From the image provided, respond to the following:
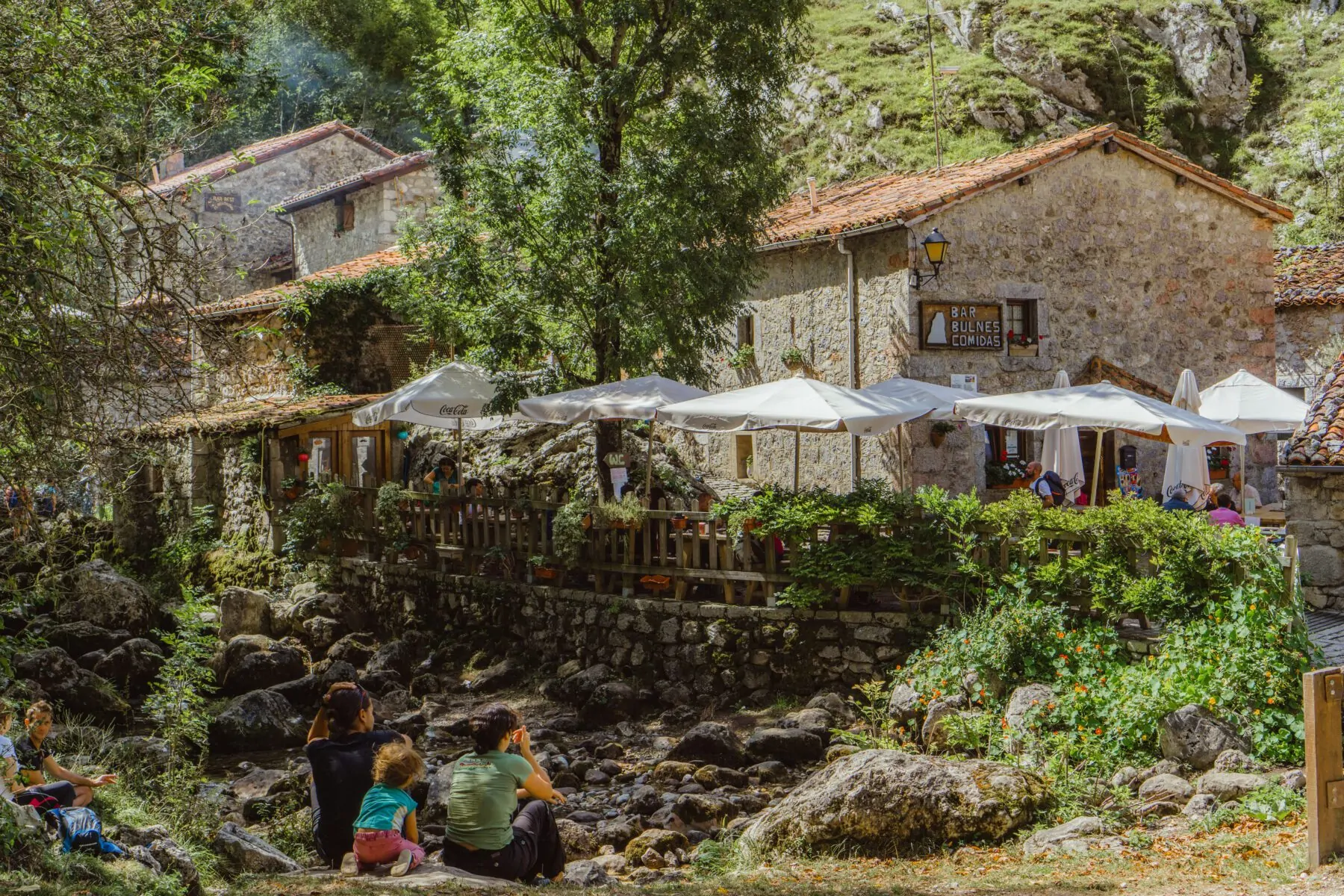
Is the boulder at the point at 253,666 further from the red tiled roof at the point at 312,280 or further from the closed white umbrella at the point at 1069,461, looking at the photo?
the closed white umbrella at the point at 1069,461

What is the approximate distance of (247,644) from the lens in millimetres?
15539

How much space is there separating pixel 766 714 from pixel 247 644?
23.2 feet

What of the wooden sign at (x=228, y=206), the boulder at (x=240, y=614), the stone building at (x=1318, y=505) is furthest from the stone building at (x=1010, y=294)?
the wooden sign at (x=228, y=206)

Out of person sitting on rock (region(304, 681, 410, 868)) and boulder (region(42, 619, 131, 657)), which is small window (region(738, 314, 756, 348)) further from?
person sitting on rock (region(304, 681, 410, 868))

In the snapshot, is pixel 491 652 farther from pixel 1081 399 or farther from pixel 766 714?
pixel 1081 399

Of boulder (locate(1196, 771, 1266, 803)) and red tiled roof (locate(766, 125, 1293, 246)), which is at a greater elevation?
red tiled roof (locate(766, 125, 1293, 246))

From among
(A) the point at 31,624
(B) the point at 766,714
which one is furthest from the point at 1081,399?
(A) the point at 31,624

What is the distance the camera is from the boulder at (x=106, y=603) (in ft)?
54.8

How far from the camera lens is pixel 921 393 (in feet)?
51.6

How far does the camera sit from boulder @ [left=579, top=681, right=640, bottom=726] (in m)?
13.0

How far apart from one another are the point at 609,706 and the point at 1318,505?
293 inches

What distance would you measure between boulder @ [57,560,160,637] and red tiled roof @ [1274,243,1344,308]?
20247 millimetres

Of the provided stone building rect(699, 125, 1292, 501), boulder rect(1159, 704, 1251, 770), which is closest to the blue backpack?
boulder rect(1159, 704, 1251, 770)

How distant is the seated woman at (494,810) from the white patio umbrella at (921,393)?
931 cm
